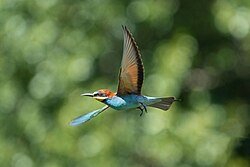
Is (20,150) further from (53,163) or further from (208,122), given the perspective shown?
(208,122)

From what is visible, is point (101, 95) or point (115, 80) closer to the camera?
point (101, 95)

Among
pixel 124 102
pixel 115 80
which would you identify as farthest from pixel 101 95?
pixel 115 80

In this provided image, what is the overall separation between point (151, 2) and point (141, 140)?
0.75 meters

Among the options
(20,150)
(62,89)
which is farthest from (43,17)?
(20,150)

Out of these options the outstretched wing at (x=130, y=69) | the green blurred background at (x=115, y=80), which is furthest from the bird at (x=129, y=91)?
the green blurred background at (x=115, y=80)

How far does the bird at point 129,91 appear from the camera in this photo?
955 millimetres

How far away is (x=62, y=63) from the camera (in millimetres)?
4176

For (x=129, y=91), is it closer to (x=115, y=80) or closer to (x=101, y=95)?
(x=101, y=95)

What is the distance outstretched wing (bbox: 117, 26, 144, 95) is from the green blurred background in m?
2.77

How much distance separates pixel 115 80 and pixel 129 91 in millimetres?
3199

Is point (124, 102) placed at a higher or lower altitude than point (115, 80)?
higher

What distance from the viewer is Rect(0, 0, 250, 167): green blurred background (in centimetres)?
394

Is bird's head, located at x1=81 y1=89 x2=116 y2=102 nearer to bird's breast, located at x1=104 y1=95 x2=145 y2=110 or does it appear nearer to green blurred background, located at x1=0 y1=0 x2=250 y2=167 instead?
bird's breast, located at x1=104 y1=95 x2=145 y2=110

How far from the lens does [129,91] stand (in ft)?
3.34
